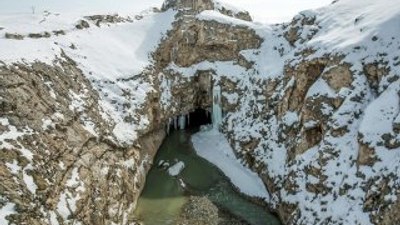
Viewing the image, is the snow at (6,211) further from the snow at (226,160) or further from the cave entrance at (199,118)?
the cave entrance at (199,118)

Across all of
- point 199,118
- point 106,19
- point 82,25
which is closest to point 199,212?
point 199,118

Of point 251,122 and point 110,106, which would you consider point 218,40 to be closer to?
point 251,122

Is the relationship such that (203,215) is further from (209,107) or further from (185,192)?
(209,107)

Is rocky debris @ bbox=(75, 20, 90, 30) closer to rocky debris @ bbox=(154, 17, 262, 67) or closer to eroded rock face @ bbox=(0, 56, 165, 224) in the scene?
rocky debris @ bbox=(154, 17, 262, 67)

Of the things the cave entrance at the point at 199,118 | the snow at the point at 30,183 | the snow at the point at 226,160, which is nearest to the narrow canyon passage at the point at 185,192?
the snow at the point at 226,160

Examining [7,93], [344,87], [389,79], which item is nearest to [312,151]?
[344,87]

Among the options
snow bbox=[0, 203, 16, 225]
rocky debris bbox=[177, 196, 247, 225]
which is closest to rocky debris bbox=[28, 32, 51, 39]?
rocky debris bbox=[177, 196, 247, 225]
